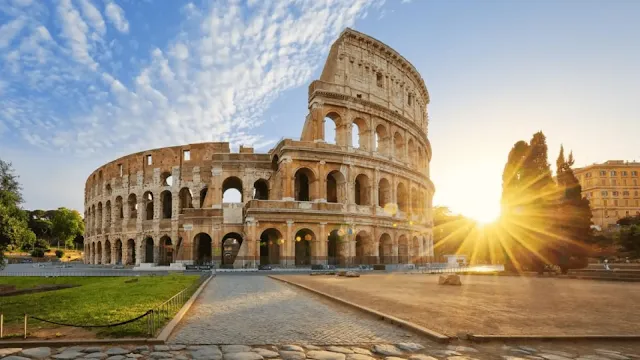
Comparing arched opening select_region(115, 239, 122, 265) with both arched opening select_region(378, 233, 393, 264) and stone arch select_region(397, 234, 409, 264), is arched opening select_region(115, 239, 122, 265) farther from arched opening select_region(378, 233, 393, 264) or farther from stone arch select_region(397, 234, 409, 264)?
stone arch select_region(397, 234, 409, 264)

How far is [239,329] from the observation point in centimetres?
820

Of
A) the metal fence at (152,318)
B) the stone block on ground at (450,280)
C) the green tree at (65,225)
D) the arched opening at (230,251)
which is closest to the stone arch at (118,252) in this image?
the arched opening at (230,251)

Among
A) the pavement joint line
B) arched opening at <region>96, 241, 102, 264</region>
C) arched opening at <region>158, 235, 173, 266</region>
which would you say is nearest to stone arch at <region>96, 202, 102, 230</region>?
arched opening at <region>96, 241, 102, 264</region>

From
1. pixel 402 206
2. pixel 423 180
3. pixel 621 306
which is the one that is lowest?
pixel 621 306

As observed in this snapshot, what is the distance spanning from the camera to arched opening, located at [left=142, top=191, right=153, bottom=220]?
5153cm

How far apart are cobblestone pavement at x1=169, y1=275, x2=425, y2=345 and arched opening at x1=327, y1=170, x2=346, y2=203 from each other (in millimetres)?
27158

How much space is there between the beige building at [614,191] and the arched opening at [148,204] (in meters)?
88.9

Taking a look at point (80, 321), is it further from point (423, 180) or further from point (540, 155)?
point (423, 180)

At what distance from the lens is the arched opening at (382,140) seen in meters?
44.4

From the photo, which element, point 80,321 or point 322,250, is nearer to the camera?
point 80,321

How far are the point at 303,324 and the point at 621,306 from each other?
9.33m

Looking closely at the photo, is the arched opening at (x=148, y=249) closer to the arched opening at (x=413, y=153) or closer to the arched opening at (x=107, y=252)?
the arched opening at (x=107, y=252)

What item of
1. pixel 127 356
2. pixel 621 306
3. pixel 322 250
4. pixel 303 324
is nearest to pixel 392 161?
pixel 322 250

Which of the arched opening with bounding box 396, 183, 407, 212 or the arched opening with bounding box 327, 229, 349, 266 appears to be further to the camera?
the arched opening with bounding box 396, 183, 407, 212
